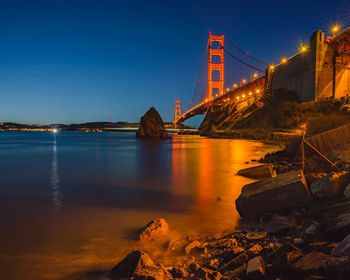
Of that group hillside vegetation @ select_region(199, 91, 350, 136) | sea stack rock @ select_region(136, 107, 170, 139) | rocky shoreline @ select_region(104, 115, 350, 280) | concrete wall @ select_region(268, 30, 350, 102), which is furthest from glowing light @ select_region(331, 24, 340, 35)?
rocky shoreline @ select_region(104, 115, 350, 280)

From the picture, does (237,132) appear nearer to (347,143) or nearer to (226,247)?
(347,143)

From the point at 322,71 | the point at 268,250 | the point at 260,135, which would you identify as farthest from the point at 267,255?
the point at 260,135

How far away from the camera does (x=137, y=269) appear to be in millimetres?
3262

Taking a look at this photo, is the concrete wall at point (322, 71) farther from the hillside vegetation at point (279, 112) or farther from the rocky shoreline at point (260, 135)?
the rocky shoreline at point (260, 135)

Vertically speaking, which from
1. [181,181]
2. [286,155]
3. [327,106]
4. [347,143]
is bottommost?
[181,181]

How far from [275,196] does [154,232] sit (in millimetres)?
2352

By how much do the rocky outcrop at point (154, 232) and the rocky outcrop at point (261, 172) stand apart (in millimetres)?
5473

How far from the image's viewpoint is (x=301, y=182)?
4.79 meters

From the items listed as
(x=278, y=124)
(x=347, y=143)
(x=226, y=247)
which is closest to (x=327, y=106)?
(x=278, y=124)

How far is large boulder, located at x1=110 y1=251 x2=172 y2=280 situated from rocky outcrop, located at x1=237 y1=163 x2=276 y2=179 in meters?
6.64

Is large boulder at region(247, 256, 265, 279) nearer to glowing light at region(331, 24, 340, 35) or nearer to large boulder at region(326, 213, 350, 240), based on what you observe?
large boulder at region(326, 213, 350, 240)

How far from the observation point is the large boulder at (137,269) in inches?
124

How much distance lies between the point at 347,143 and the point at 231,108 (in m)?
57.2

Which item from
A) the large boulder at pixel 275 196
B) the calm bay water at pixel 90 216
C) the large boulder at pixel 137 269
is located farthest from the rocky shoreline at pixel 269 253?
the calm bay water at pixel 90 216
